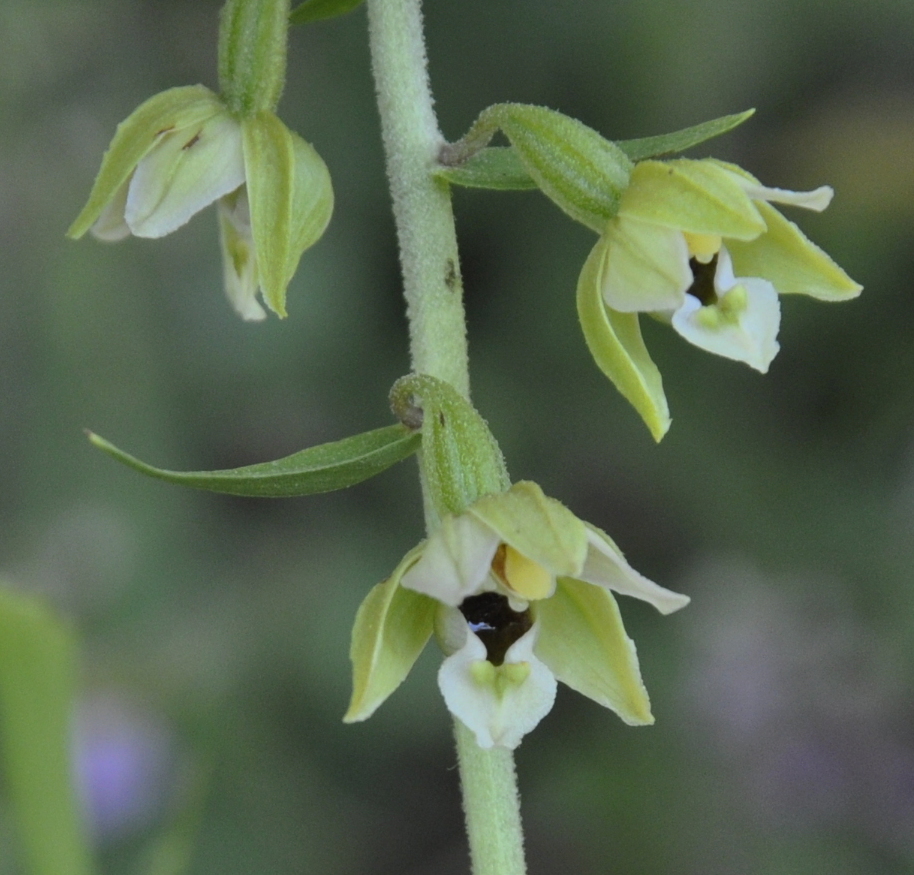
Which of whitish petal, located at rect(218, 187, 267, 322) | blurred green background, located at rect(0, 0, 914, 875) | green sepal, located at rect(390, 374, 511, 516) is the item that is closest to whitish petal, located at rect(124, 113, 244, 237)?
whitish petal, located at rect(218, 187, 267, 322)

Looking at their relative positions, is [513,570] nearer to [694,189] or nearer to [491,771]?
[491,771]

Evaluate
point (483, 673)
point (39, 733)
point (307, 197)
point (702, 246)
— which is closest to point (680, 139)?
point (702, 246)

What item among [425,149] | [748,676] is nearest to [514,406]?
[748,676]

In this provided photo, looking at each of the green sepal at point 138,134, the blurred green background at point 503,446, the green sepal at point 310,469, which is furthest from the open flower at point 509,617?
the blurred green background at point 503,446

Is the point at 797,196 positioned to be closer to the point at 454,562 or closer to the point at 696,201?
the point at 696,201

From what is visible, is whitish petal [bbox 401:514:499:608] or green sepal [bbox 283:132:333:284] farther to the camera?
green sepal [bbox 283:132:333:284]

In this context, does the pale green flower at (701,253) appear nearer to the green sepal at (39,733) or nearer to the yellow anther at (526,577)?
the yellow anther at (526,577)

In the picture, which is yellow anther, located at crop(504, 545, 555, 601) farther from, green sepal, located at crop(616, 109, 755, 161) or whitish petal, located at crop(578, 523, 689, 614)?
green sepal, located at crop(616, 109, 755, 161)
